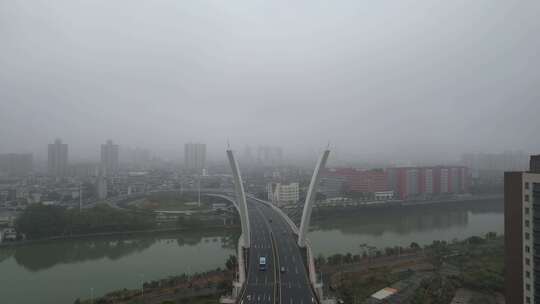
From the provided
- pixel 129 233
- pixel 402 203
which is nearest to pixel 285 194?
pixel 402 203

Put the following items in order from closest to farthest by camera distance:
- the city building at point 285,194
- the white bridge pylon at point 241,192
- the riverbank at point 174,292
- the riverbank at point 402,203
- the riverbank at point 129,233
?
the riverbank at point 174,292, the white bridge pylon at point 241,192, the riverbank at point 129,233, the riverbank at point 402,203, the city building at point 285,194

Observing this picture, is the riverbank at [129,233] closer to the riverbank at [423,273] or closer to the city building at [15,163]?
the riverbank at [423,273]

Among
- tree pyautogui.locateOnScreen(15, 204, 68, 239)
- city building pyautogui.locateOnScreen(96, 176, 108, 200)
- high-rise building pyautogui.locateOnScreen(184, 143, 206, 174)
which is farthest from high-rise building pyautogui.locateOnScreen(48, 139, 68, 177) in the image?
tree pyautogui.locateOnScreen(15, 204, 68, 239)

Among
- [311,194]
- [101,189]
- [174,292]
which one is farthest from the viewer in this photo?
[101,189]

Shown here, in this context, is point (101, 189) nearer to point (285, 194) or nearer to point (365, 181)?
point (285, 194)

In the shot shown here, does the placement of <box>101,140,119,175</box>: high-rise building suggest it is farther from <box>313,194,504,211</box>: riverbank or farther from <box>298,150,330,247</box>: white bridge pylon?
<box>298,150,330,247</box>: white bridge pylon

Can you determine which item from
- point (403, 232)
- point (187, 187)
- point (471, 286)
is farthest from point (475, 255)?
point (187, 187)

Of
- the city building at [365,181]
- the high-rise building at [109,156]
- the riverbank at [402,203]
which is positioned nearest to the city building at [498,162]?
the riverbank at [402,203]
